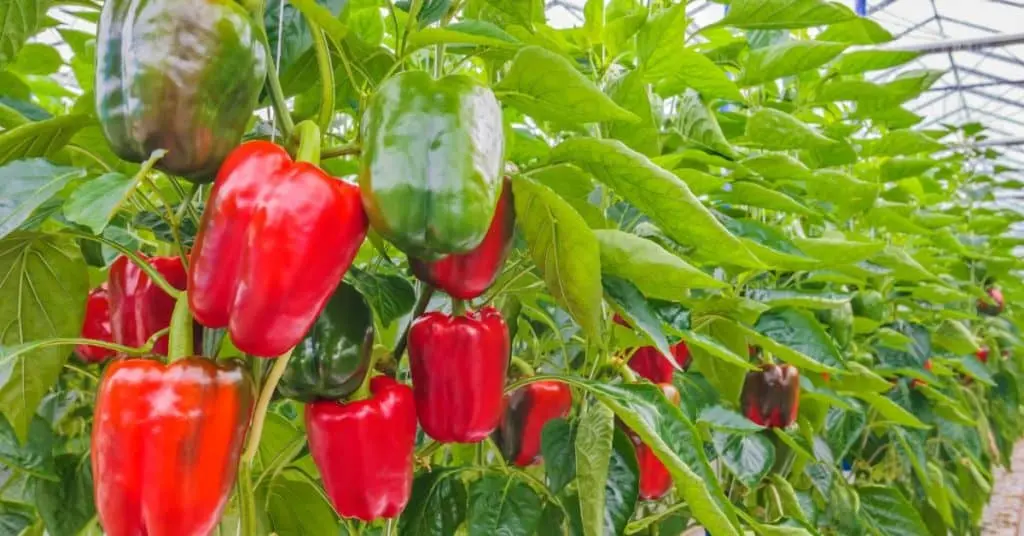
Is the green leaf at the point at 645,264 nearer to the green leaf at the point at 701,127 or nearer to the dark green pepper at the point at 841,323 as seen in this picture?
the green leaf at the point at 701,127

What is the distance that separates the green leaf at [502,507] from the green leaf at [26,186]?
19.8 inches

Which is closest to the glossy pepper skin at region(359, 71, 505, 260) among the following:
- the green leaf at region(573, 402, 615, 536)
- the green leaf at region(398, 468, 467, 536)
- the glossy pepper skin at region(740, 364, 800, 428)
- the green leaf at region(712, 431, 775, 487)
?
the green leaf at region(573, 402, 615, 536)

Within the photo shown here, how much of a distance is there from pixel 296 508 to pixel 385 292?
0.77 feet

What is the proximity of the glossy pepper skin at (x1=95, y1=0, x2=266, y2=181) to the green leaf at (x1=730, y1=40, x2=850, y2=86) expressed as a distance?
31.2 inches

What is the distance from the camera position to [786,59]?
3.95 feet

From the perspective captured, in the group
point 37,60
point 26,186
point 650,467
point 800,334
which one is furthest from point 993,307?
point 26,186

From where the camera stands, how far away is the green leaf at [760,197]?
115 centimetres

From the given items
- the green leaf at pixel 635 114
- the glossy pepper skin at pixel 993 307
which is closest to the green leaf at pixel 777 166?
the green leaf at pixel 635 114

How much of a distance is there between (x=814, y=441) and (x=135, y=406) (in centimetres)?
143

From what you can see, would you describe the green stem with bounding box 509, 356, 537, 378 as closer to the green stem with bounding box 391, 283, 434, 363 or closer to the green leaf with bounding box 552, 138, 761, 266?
the green stem with bounding box 391, 283, 434, 363

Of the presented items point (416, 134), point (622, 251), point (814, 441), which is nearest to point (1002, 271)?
point (814, 441)

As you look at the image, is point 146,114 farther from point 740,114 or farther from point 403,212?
point 740,114

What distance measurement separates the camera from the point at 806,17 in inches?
36.9

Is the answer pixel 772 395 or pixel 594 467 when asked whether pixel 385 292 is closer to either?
pixel 594 467
